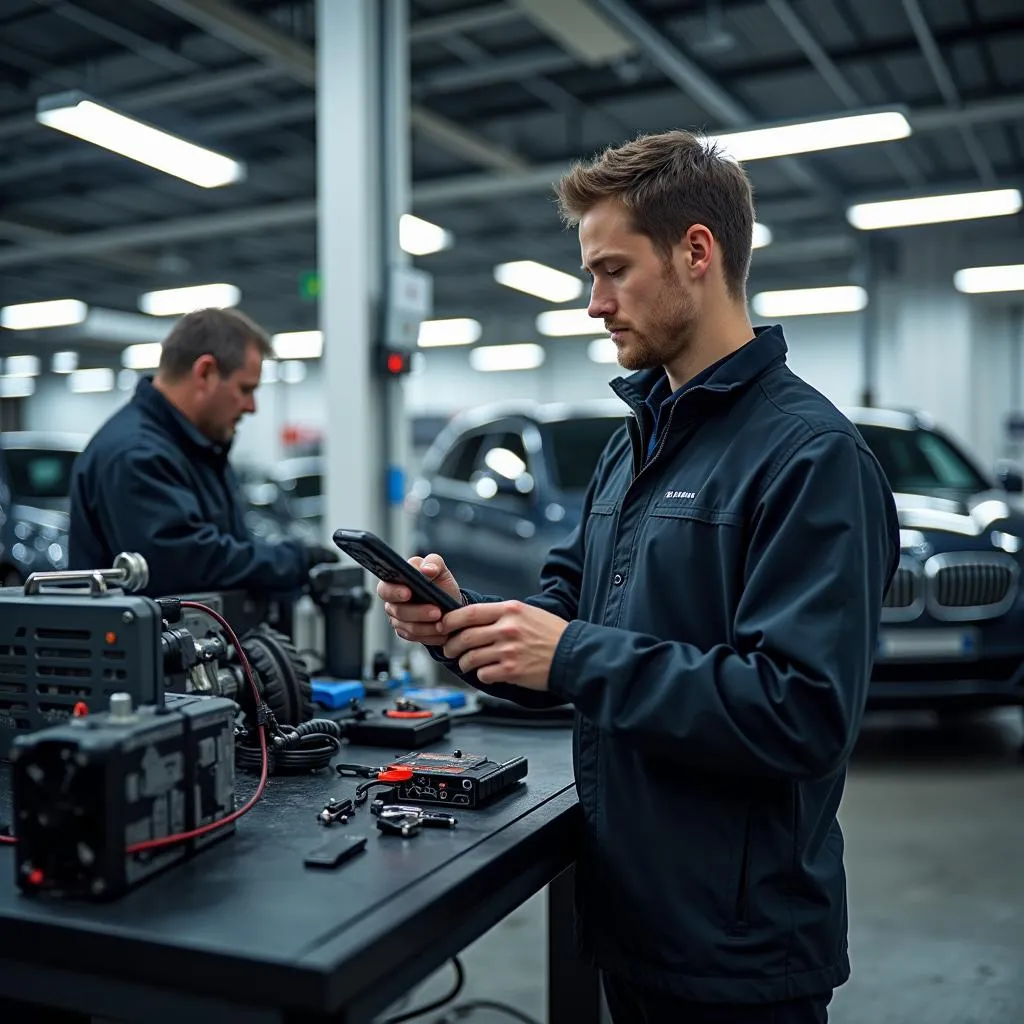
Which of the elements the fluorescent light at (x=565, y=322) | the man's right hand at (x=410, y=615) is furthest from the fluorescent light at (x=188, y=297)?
the man's right hand at (x=410, y=615)

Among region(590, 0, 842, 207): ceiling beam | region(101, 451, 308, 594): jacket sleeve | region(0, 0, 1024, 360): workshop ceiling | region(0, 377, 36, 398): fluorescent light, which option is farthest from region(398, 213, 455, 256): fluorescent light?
region(0, 377, 36, 398): fluorescent light

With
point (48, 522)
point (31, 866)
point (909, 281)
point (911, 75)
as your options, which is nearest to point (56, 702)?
point (31, 866)

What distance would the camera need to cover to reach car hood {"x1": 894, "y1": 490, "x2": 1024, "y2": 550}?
4539mm

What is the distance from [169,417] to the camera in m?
2.73

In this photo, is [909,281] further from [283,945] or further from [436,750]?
[283,945]

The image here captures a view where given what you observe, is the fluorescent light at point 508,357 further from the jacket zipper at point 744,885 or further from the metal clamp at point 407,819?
the jacket zipper at point 744,885

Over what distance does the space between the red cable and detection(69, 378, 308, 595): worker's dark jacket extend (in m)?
0.83

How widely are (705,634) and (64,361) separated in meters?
18.3

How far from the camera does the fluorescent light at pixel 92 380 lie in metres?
18.5

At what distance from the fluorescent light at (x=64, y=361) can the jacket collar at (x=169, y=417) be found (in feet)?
52.3

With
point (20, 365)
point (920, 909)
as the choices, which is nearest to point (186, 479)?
point (920, 909)

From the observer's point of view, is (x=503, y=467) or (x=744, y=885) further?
(x=503, y=467)

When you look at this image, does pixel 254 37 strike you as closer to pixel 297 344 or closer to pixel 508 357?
pixel 297 344

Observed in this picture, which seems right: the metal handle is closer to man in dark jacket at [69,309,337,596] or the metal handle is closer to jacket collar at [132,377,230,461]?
man in dark jacket at [69,309,337,596]
